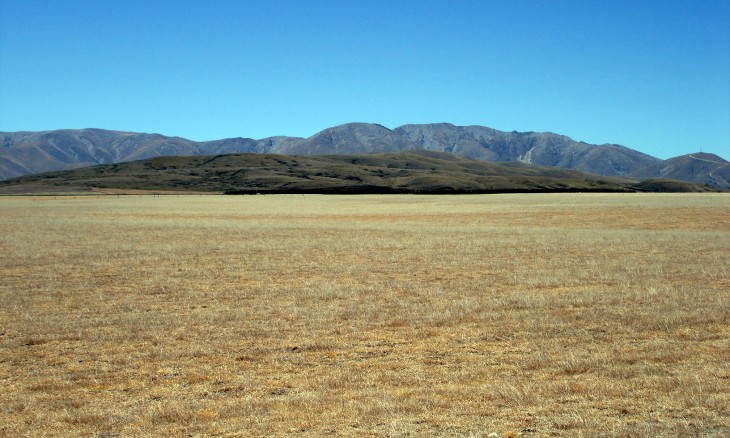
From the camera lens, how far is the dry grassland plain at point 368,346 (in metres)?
8.53

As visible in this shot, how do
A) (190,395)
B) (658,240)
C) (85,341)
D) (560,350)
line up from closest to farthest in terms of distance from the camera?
1. (190,395)
2. (560,350)
3. (85,341)
4. (658,240)

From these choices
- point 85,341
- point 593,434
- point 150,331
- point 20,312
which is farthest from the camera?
point 20,312

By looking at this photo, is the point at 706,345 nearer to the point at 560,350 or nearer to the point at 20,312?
the point at 560,350

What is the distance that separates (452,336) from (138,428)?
7002 mm

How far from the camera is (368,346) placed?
12609 millimetres

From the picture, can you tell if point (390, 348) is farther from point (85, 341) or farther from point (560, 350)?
point (85, 341)

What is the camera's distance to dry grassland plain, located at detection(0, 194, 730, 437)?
853 cm

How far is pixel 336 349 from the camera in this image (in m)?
12.4

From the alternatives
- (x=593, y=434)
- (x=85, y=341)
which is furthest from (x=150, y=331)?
(x=593, y=434)

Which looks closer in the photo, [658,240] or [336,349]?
[336,349]

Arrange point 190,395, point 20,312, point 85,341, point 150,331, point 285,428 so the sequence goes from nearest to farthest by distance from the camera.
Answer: point 285,428 < point 190,395 < point 85,341 < point 150,331 < point 20,312

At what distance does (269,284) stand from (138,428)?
12.7 metres

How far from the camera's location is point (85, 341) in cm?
1321

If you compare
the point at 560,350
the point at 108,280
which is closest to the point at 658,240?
the point at 560,350
